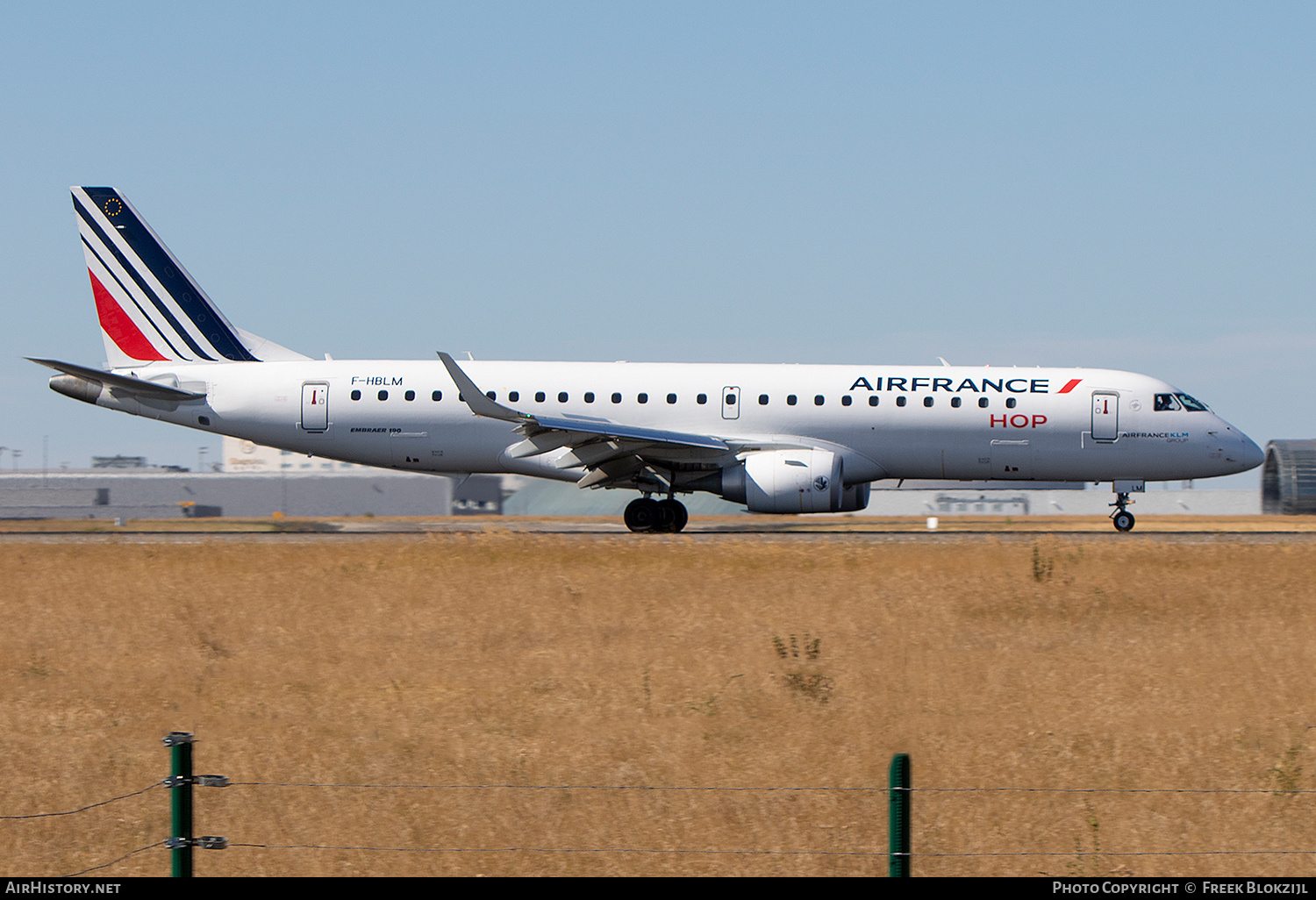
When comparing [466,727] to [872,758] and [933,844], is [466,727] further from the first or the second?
[933,844]

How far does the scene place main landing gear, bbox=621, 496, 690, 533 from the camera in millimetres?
28844

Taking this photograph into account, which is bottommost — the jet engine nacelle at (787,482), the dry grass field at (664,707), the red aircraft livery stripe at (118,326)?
the dry grass field at (664,707)

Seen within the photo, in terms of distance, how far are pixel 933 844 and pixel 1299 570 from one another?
14.5 metres

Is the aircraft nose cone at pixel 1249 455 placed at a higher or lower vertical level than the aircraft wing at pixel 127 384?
lower

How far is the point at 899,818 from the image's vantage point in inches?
243

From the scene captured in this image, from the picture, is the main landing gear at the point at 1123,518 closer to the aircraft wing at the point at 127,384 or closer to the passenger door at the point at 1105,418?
the passenger door at the point at 1105,418

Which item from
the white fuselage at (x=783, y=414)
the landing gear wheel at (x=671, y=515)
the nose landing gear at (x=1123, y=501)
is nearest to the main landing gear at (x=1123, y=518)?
the nose landing gear at (x=1123, y=501)

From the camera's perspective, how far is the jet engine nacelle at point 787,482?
1049 inches

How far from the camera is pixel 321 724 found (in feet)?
39.8

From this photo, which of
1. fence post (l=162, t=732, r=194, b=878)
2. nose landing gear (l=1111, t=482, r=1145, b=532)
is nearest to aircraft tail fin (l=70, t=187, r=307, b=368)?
nose landing gear (l=1111, t=482, r=1145, b=532)

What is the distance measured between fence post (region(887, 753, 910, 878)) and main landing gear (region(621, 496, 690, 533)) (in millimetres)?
22616

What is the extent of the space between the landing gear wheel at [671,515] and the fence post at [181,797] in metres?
22.3

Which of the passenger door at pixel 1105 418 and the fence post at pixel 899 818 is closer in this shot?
the fence post at pixel 899 818
